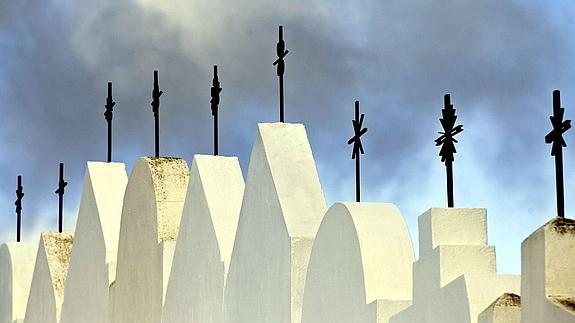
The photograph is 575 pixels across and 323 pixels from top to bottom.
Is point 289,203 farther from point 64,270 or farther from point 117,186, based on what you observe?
point 64,270

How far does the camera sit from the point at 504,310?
8289 millimetres

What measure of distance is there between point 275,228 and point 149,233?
129 inches

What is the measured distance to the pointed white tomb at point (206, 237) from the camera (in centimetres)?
1255

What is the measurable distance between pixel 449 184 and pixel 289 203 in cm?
222

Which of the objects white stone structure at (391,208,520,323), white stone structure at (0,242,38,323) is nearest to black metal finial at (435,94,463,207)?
white stone structure at (391,208,520,323)

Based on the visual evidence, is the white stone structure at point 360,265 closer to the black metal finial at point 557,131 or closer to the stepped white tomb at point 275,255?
the stepped white tomb at point 275,255

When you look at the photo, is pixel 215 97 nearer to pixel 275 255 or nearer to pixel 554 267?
pixel 275 255

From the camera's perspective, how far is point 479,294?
8523mm

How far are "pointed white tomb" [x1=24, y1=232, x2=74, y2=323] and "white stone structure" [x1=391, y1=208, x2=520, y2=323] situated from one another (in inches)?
374

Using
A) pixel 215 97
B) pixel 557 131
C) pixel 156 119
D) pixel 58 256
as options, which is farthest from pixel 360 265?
pixel 58 256

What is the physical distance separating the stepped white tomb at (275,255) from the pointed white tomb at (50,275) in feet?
0.18

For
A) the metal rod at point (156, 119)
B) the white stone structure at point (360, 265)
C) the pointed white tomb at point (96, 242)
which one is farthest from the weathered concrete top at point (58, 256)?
the white stone structure at point (360, 265)

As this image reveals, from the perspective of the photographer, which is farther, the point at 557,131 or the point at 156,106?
the point at 156,106

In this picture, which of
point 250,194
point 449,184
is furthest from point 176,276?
point 449,184
